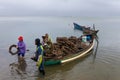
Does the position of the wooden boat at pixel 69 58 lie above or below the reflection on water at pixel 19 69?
above

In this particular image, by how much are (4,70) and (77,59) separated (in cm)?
723

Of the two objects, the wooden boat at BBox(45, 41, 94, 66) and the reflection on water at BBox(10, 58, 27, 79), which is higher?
the wooden boat at BBox(45, 41, 94, 66)

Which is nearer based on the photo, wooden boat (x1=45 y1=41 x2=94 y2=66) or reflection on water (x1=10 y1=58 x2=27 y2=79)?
reflection on water (x1=10 y1=58 x2=27 y2=79)

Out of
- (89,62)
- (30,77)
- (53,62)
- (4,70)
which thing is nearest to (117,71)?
(89,62)

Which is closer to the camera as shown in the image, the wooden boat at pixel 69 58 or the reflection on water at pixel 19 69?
the reflection on water at pixel 19 69

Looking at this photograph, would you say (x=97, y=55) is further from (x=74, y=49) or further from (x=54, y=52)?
(x=54, y=52)

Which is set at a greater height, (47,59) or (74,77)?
(47,59)

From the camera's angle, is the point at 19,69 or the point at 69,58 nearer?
the point at 19,69

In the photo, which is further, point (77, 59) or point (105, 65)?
point (77, 59)

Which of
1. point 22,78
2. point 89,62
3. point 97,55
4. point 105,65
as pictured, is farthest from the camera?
point 97,55

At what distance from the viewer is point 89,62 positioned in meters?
20.4

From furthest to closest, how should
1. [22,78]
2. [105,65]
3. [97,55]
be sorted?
1. [97,55]
2. [105,65]
3. [22,78]

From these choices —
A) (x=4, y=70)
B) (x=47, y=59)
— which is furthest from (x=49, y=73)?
(x=4, y=70)

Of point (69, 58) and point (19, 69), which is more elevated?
point (69, 58)
